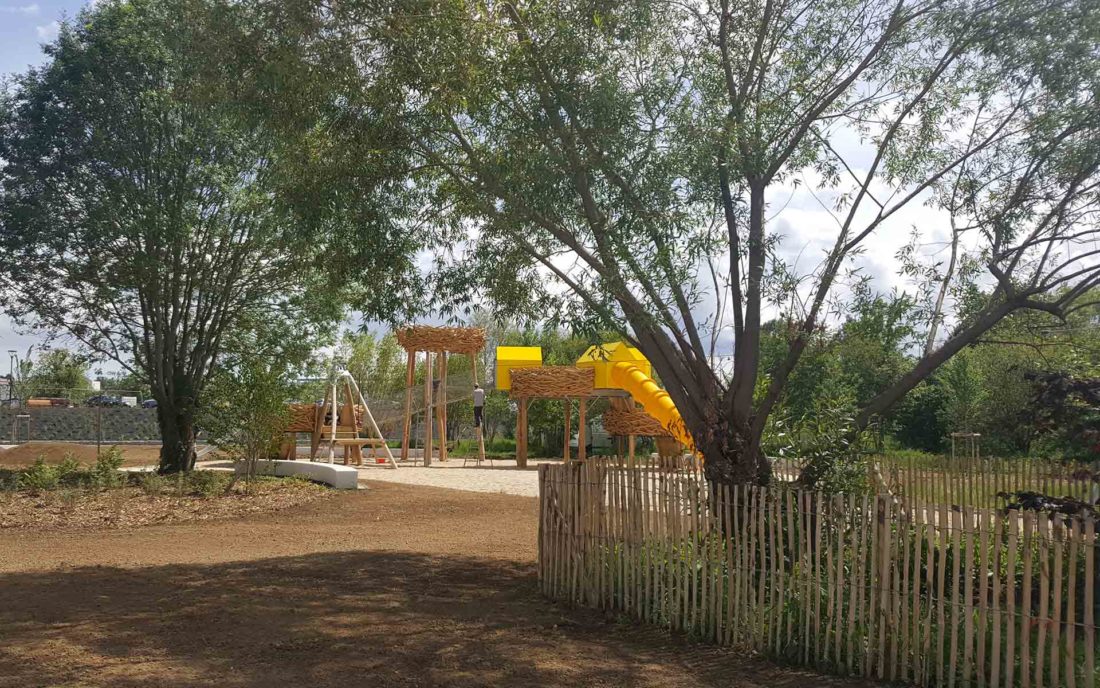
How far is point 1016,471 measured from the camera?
13.4 metres

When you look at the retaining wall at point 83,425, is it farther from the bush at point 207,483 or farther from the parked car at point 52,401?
the bush at point 207,483

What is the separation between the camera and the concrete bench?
1805 cm

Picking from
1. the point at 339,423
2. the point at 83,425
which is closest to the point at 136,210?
the point at 339,423

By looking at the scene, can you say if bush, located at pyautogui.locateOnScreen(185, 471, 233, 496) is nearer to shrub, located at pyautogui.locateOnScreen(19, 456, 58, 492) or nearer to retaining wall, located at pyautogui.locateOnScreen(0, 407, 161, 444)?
shrub, located at pyautogui.locateOnScreen(19, 456, 58, 492)

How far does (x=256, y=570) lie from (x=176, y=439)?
1103cm

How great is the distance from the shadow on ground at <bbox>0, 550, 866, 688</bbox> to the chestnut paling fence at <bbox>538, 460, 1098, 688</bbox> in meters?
0.27

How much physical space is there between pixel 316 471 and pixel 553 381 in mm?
8208

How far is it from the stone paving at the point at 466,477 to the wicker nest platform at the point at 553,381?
2187 millimetres

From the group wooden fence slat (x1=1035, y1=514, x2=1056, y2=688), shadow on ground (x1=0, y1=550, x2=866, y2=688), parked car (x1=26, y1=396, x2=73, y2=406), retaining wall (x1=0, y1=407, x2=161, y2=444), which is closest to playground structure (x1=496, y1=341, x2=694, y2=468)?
shadow on ground (x1=0, y1=550, x2=866, y2=688)

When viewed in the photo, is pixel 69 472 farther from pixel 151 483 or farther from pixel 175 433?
pixel 151 483

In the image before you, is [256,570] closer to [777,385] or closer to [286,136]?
[286,136]

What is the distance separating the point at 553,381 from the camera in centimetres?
2577

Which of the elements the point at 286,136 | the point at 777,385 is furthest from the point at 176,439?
the point at 777,385

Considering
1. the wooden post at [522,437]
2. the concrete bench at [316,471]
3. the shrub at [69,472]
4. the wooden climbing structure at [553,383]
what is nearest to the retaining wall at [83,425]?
the wooden post at [522,437]
